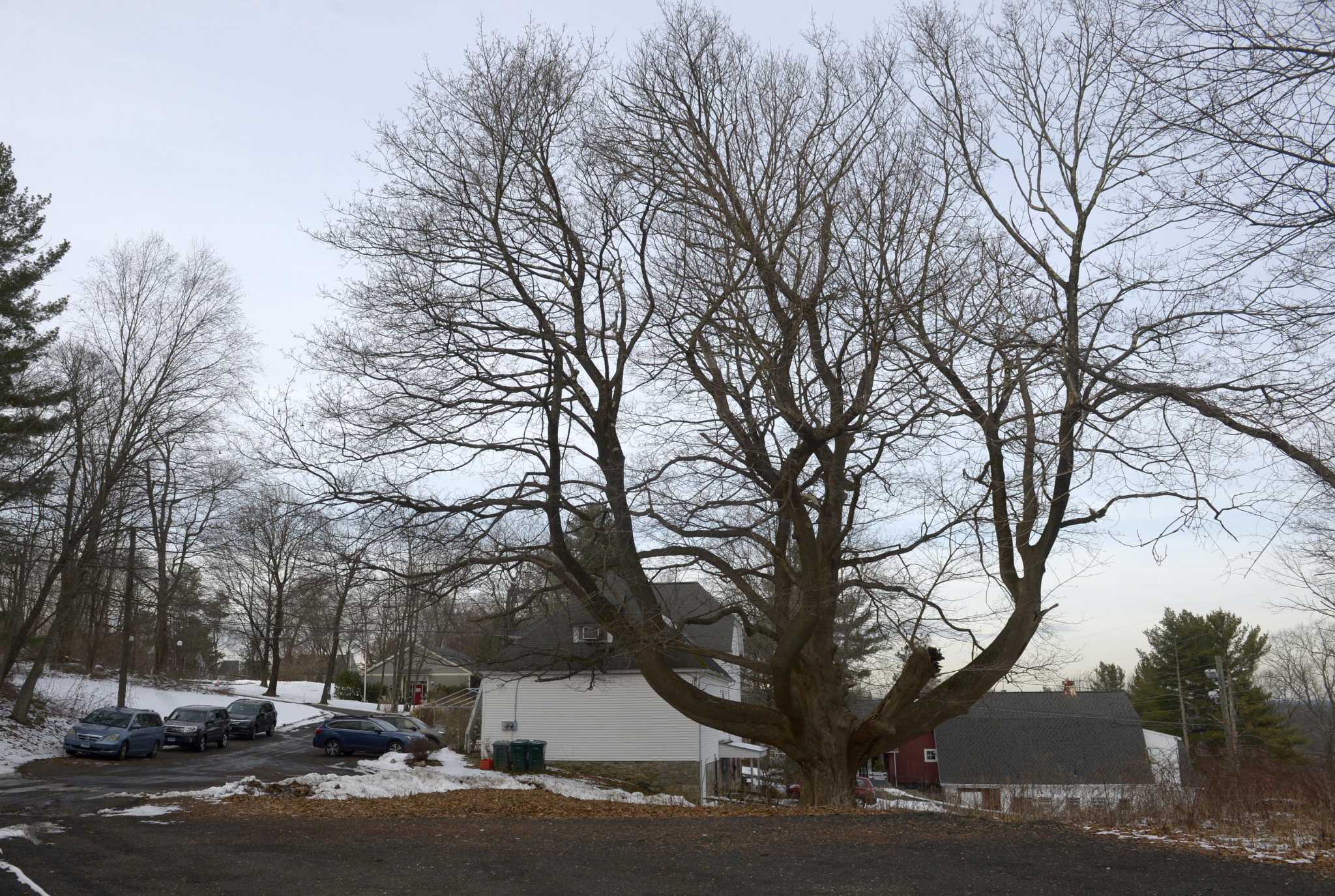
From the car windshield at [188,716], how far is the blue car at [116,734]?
10.2ft

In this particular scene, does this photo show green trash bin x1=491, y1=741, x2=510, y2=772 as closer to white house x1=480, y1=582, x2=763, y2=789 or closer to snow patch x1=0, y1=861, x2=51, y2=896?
white house x1=480, y1=582, x2=763, y2=789

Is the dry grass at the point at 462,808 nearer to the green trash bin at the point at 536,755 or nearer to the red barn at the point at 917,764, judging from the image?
the green trash bin at the point at 536,755

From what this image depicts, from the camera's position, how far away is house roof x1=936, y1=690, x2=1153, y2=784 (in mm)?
45500

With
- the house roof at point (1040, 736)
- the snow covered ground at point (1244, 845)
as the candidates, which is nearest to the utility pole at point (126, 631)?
the snow covered ground at point (1244, 845)

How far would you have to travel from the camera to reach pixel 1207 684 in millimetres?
49250

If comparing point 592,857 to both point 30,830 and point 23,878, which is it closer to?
point 23,878

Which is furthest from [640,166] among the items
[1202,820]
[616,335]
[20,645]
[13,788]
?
[20,645]

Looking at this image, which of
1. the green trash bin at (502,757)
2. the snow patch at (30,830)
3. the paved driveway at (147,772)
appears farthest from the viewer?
the green trash bin at (502,757)

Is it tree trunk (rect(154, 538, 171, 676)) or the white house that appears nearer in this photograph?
the white house

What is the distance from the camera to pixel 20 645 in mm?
28438

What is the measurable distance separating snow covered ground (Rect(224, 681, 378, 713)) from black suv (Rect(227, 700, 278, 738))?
49.6ft

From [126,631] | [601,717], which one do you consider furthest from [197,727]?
[601,717]

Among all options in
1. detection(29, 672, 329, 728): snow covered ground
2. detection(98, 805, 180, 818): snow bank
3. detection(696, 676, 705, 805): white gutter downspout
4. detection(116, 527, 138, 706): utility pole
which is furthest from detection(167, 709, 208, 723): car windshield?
detection(98, 805, 180, 818): snow bank

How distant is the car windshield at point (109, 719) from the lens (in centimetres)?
2630
